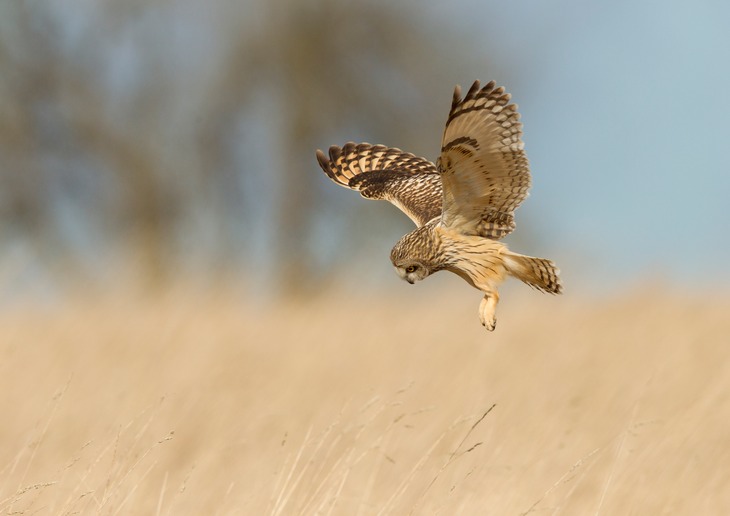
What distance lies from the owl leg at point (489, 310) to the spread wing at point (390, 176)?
83 centimetres

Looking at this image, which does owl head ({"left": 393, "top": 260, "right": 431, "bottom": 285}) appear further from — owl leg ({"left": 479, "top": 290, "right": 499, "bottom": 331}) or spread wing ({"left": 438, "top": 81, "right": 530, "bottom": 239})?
owl leg ({"left": 479, "top": 290, "right": 499, "bottom": 331})

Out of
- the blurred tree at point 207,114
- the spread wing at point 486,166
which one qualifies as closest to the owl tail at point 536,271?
the spread wing at point 486,166

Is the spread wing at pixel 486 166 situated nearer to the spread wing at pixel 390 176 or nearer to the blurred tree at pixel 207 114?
the spread wing at pixel 390 176

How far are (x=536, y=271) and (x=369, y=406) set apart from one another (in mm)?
2489

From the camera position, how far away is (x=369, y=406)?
17.7 feet

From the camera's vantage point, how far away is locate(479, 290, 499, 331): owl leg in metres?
2.48

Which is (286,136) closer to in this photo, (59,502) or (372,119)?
(372,119)

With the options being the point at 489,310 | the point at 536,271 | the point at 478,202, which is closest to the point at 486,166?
the point at 478,202

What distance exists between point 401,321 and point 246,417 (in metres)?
2.59

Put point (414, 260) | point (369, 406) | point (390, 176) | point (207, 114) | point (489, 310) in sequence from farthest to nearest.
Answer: point (207, 114) → point (369, 406) → point (390, 176) → point (414, 260) → point (489, 310)

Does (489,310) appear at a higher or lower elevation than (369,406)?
higher

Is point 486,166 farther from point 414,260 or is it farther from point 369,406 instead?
point 369,406

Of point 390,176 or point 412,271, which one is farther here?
point 390,176

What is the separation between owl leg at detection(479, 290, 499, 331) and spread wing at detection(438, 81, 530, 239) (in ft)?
1.30
